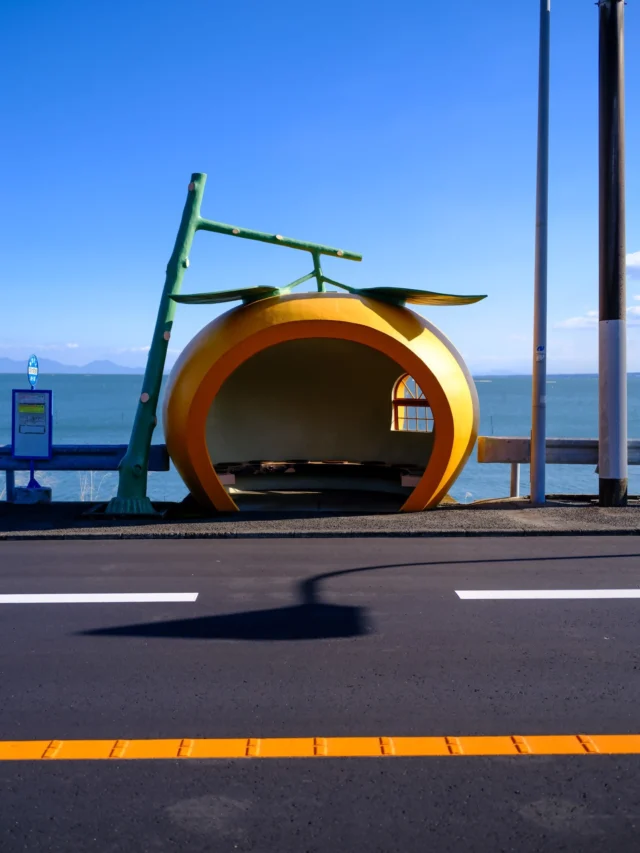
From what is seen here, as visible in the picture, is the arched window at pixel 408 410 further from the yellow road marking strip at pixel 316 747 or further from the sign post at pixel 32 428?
the yellow road marking strip at pixel 316 747

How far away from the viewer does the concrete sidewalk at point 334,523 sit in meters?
9.24

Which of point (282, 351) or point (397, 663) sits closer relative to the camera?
point (397, 663)

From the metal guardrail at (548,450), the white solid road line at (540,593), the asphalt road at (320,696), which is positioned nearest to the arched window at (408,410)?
the metal guardrail at (548,450)

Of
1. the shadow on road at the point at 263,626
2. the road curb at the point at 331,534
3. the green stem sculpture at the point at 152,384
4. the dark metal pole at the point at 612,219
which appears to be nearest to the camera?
the shadow on road at the point at 263,626

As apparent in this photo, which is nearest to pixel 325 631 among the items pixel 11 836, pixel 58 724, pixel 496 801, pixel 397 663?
pixel 397 663

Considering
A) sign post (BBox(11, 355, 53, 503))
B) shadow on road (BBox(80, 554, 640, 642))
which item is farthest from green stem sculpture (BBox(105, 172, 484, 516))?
shadow on road (BBox(80, 554, 640, 642))

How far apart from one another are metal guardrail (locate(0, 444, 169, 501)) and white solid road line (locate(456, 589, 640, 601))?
19.2 feet

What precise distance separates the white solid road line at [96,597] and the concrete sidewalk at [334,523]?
8.14ft

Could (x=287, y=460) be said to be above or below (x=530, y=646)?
above

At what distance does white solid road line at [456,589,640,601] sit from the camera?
6.56m

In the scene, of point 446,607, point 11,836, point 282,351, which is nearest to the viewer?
point 11,836

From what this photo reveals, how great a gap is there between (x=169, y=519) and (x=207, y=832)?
7123 mm

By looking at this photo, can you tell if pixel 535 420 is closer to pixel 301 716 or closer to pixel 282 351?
pixel 282 351

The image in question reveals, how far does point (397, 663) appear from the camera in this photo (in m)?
5.05
